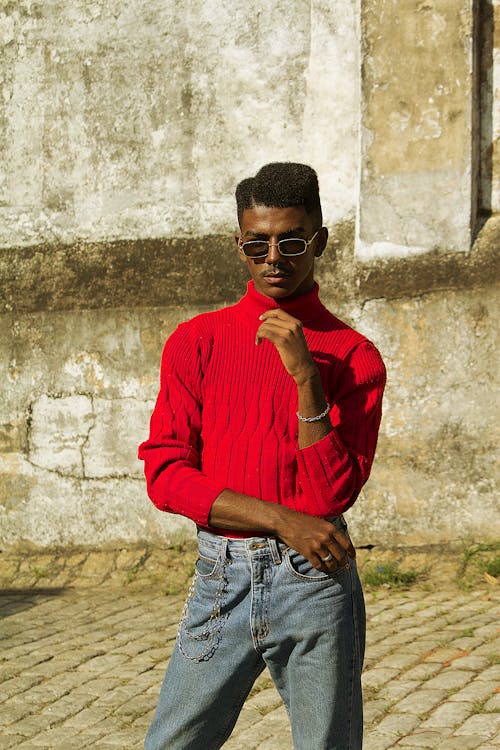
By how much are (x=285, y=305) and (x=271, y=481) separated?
47 centimetres

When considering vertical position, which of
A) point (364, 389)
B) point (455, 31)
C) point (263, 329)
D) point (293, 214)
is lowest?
point (364, 389)

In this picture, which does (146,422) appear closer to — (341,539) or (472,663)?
(472,663)

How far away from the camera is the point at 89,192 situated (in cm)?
767

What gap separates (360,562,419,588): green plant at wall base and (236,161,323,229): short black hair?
14.2ft

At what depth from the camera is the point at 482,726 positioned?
428 cm

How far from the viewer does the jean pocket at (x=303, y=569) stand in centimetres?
252

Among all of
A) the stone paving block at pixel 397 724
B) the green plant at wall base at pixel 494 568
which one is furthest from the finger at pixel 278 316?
the green plant at wall base at pixel 494 568

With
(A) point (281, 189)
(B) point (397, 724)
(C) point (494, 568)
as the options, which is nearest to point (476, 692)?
(B) point (397, 724)

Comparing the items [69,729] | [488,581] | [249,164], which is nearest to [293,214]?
[69,729]

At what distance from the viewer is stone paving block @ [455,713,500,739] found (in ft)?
13.8

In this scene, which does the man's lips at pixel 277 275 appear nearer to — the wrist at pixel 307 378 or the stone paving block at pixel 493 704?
the wrist at pixel 307 378

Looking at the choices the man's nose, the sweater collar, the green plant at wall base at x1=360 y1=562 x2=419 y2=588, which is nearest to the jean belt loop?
the sweater collar

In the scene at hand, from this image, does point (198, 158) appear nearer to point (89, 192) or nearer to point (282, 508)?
point (89, 192)

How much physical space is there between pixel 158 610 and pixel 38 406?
1.90 metres
